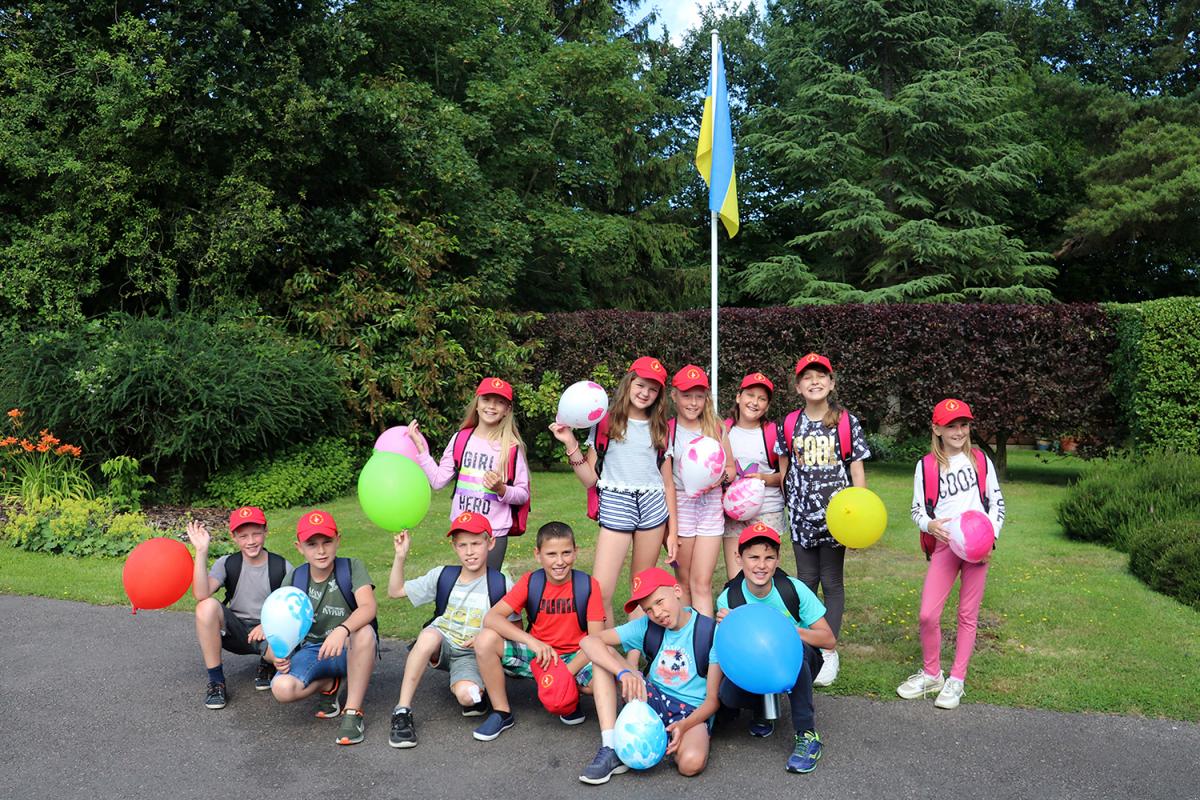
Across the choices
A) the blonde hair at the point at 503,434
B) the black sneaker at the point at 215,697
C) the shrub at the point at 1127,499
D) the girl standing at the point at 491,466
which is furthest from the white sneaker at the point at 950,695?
the shrub at the point at 1127,499

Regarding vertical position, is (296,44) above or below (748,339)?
above

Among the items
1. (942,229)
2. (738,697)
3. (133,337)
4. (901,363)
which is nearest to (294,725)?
(738,697)

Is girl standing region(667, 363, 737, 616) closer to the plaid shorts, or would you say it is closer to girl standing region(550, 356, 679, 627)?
girl standing region(550, 356, 679, 627)

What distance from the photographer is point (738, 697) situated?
4055 millimetres

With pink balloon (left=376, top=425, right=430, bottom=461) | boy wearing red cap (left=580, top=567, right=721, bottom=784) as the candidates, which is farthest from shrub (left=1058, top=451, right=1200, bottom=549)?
pink balloon (left=376, top=425, right=430, bottom=461)

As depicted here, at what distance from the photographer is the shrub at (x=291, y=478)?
10.4 metres

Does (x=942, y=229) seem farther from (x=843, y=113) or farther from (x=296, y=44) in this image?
(x=296, y=44)

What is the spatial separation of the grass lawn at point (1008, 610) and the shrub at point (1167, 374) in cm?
230

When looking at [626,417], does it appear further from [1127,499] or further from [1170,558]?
[1127,499]

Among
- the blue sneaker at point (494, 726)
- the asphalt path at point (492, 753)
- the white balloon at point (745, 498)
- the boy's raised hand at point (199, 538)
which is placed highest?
the white balloon at point (745, 498)

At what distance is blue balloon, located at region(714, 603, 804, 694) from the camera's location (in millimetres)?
3711

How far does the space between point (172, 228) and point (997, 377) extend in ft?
36.3

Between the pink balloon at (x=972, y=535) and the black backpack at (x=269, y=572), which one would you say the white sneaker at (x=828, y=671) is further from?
the black backpack at (x=269, y=572)

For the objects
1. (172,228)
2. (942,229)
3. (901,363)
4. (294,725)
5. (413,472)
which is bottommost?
(294,725)
